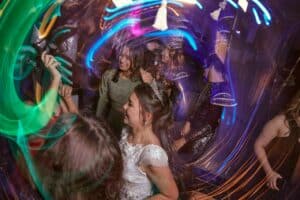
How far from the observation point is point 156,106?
0.90 m

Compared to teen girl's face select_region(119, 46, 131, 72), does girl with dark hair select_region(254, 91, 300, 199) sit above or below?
below

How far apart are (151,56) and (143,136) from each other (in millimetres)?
142

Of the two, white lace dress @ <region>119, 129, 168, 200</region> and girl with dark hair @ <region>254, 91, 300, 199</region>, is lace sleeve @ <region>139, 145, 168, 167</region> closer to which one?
white lace dress @ <region>119, 129, 168, 200</region>

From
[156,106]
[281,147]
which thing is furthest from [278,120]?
[156,106]

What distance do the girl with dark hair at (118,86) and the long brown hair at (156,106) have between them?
0.02 meters

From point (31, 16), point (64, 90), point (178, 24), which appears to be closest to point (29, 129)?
point (64, 90)

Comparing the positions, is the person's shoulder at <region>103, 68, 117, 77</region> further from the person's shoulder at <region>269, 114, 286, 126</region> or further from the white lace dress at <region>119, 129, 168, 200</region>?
the person's shoulder at <region>269, 114, 286, 126</region>

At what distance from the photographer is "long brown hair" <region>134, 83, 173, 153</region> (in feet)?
2.95

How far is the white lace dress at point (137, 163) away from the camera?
35.7 inches

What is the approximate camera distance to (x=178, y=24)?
0.90 meters

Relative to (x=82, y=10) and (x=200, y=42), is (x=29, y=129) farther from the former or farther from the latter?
(x=200, y=42)

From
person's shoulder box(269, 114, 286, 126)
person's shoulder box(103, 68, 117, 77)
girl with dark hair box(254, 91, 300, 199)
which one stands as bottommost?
girl with dark hair box(254, 91, 300, 199)

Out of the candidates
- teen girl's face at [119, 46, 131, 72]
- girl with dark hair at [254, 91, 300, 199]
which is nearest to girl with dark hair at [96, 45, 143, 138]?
teen girl's face at [119, 46, 131, 72]

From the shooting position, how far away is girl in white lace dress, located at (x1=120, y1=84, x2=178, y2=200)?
2.96 ft
